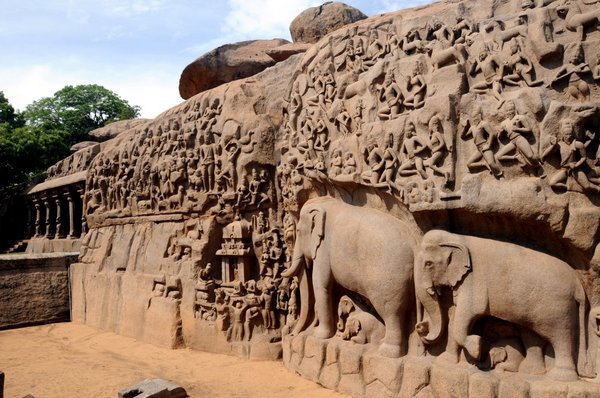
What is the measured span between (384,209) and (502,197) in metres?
1.62

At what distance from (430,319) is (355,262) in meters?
1.13

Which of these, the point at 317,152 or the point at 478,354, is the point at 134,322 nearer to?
the point at 317,152

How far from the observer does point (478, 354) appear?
4.98m

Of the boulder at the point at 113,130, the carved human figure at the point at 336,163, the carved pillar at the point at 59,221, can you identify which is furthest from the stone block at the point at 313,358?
the boulder at the point at 113,130

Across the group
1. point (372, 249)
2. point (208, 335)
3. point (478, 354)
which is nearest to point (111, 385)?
point (208, 335)

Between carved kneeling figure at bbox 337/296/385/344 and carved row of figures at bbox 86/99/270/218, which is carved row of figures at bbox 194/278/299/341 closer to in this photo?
carved row of figures at bbox 86/99/270/218

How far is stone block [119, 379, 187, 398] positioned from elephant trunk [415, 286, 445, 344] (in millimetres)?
3067

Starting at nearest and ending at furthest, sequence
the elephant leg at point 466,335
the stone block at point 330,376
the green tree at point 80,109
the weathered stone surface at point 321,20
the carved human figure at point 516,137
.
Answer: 1. the carved human figure at point 516,137
2. the elephant leg at point 466,335
3. the stone block at point 330,376
4. the weathered stone surface at point 321,20
5. the green tree at point 80,109

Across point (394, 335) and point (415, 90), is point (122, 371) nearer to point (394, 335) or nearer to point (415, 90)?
point (394, 335)

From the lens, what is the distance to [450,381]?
5082 millimetres

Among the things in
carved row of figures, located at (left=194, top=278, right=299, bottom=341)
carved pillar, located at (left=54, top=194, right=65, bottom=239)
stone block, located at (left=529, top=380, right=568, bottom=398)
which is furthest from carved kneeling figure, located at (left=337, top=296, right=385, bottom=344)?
carved pillar, located at (left=54, top=194, right=65, bottom=239)

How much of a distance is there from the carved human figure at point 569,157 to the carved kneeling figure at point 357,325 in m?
2.61

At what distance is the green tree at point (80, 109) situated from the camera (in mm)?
34406

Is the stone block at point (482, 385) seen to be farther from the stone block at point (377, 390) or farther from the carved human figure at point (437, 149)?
the carved human figure at point (437, 149)
